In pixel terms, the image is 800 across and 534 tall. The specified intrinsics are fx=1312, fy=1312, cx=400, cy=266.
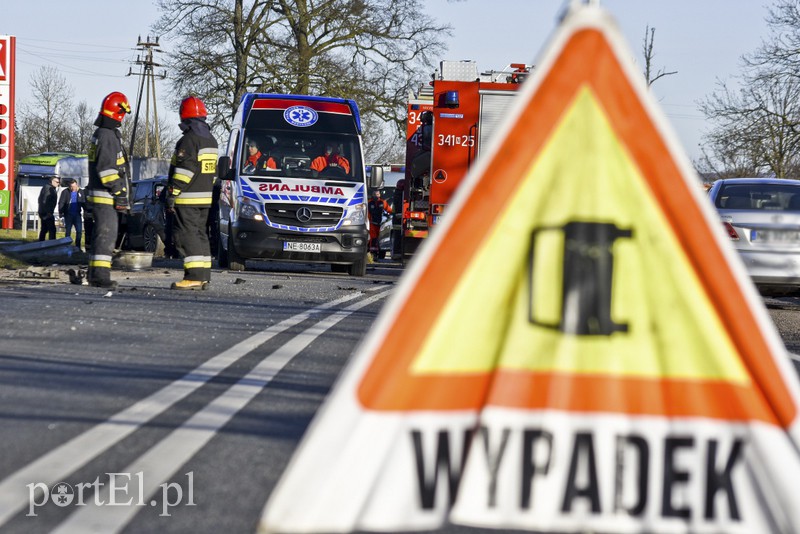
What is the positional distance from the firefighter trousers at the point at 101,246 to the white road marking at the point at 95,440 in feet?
21.2

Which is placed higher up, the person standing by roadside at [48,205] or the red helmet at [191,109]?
the red helmet at [191,109]

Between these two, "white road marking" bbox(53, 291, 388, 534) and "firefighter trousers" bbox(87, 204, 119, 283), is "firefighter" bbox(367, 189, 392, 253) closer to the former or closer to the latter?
"firefighter trousers" bbox(87, 204, 119, 283)

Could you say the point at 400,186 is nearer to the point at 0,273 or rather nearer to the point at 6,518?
the point at 0,273

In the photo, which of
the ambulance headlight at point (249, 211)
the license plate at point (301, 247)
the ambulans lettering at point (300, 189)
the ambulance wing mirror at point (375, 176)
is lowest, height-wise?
the license plate at point (301, 247)

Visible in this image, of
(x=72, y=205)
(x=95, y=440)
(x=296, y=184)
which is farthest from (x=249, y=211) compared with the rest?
(x=72, y=205)

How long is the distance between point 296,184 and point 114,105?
5979mm

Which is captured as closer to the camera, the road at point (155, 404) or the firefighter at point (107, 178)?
the road at point (155, 404)

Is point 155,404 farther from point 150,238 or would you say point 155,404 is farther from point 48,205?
point 48,205

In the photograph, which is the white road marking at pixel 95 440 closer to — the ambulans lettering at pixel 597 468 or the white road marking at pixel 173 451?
the white road marking at pixel 173 451

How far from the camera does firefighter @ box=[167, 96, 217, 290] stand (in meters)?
14.4

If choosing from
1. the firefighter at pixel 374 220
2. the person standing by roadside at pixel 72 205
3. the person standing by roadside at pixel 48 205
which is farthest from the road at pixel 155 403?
the person standing by roadside at pixel 48 205

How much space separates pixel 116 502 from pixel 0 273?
1348 centimetres

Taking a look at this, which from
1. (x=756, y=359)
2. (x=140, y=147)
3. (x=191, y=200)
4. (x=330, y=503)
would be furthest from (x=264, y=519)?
(x=140, y=147)

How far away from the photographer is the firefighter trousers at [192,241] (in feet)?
47.2
